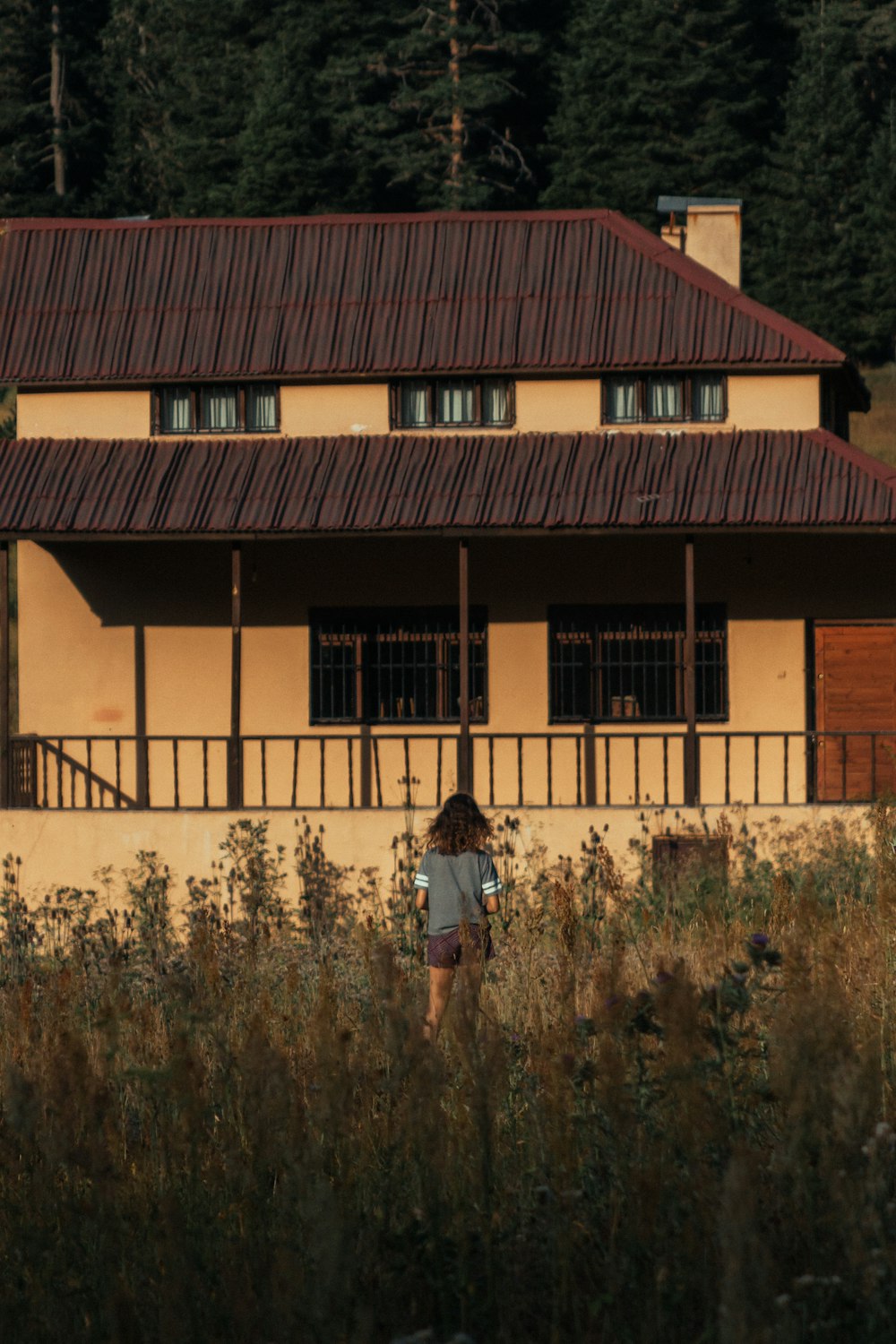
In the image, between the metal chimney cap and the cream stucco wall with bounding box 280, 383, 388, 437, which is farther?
the metal chimney cap

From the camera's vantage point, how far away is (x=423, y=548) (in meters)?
19.0

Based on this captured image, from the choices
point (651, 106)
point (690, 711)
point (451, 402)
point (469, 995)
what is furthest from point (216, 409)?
point (651, 106)

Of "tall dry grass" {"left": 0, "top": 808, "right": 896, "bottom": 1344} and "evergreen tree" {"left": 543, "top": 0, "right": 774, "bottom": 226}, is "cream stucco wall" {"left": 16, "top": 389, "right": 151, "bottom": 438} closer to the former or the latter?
"tall dry grass" {"left": 0, "top": 808, "right": 896, "bottom": 1344}

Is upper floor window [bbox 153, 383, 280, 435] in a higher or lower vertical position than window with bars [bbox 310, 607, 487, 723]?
higher

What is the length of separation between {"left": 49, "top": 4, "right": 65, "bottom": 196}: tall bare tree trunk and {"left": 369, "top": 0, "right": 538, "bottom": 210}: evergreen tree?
1256 cm

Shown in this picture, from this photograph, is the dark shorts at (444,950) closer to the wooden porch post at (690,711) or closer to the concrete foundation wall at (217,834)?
the concrete foundation wall at (217,834)

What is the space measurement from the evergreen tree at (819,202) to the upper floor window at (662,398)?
3692 cm

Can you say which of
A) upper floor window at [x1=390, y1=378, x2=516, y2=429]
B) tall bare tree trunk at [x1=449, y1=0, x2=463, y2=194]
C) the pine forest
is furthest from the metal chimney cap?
tall bare tree trunk at [x1=449, y1=0, x2=463, y2=194]

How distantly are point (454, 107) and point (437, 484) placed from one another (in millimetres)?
39169

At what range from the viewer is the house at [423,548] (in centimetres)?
1831

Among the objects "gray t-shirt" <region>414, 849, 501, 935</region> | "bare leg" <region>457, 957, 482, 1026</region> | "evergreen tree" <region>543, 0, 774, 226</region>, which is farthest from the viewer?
"evergreen tree" <region>543, 0, 774, 226</region>

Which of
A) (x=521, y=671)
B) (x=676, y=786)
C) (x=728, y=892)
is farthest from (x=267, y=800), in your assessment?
(x=728, y=892)

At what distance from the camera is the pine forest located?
53.6m

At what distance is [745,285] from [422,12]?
12.6 metres
